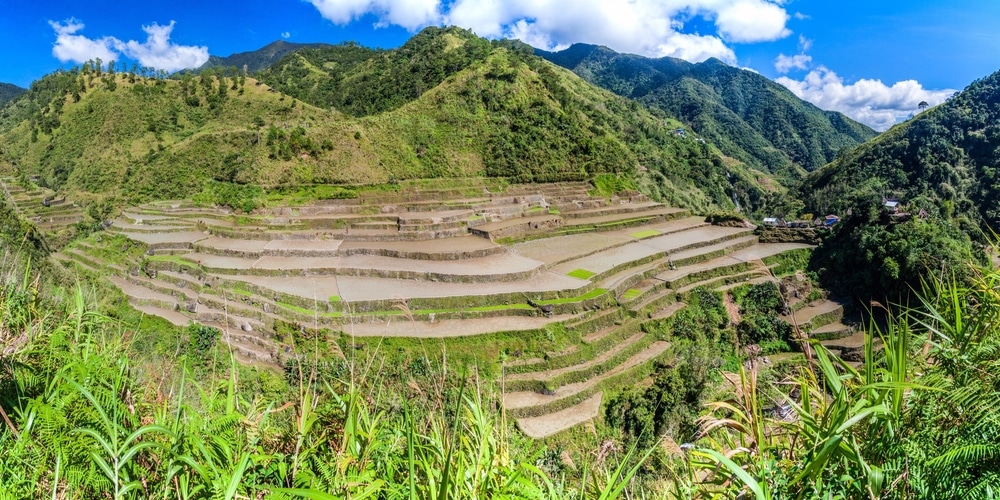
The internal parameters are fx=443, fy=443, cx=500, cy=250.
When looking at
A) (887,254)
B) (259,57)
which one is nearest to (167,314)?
(887,254)

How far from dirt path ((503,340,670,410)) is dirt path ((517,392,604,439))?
351 mm

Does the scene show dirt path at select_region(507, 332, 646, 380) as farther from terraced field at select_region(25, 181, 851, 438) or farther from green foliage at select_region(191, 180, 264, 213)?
green foliage at select_region(191, 180, 264, 213)

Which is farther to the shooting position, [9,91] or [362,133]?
[9,91]

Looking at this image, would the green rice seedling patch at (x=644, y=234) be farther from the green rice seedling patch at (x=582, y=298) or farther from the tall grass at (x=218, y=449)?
the tall grass at (x=218, y=449)

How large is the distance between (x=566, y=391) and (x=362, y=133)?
21.5m

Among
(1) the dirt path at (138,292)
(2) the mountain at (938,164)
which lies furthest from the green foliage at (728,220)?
(1) the dirt path at (138,292)

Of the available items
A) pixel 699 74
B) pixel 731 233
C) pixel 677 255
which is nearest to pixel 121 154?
pixel 677 255

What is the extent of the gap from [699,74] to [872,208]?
10378cm

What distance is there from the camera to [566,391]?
39.6 ft

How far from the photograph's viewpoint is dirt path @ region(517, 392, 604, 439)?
11.0 meters

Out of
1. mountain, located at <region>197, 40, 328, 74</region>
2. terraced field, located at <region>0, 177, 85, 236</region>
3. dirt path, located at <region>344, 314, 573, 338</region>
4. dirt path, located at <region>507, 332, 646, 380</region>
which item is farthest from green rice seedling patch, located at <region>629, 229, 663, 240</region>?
mountain, located at <region>197, 40, 328, 74</region>

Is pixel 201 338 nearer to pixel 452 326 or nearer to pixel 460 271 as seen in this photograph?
pixel 452 326

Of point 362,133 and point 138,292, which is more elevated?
point 362,133

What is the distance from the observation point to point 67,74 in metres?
48.1
